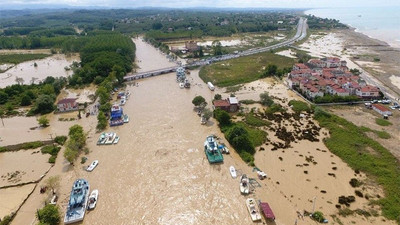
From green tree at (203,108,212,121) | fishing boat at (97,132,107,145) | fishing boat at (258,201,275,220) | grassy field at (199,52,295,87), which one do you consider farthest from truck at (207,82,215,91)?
fishing boat at (258,201,275,220)

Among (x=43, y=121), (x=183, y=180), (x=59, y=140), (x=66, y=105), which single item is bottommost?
(x=183, y=180)

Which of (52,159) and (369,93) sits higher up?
(369,93)

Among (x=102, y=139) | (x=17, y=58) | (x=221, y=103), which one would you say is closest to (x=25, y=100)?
(x=102, y=139)

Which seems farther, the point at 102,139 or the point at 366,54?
the point at 366,54

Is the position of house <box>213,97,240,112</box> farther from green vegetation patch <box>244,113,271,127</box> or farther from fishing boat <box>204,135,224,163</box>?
fishing boat <box>204,135,224,163</box>

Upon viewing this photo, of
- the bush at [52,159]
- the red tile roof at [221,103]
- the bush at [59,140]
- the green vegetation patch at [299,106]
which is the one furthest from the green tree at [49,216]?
the green vegetation patch at [299,106]

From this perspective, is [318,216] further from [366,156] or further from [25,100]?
[25,100]

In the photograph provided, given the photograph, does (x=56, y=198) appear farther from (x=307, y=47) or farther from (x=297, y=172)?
(x=307, y=47)
